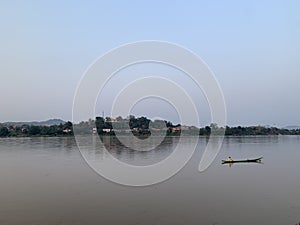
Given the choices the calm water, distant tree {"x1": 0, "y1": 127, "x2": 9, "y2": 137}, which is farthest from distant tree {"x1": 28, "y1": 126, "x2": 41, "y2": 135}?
the calm water

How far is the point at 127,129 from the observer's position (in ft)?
89.9

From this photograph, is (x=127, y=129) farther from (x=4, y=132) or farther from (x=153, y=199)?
(x=4, y=132)

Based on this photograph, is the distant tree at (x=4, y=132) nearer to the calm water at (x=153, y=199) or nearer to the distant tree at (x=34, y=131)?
the distant tree at (x=34, y=131)

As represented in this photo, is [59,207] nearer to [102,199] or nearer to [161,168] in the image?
[102,199]

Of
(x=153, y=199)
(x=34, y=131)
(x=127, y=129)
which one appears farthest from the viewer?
(x=34, y=131)

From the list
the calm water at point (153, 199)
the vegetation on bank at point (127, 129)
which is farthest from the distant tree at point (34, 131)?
the calm water at point (153, 199)

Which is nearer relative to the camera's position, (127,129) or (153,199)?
(153,199)

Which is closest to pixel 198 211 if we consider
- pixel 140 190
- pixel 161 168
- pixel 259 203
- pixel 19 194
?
pixel 259 203

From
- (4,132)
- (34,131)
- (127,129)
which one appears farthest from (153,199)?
(4,132)

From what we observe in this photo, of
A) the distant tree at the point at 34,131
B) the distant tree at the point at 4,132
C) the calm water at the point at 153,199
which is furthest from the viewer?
the distant tree at the point at 4,132

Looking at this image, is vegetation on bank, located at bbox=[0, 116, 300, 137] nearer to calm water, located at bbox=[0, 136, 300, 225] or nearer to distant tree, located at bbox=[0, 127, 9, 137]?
distant tree, located at bbox=[0, 127, 9, 137]

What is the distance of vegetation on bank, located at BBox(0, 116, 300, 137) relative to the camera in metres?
28.0

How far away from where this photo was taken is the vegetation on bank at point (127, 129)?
28.0 metres

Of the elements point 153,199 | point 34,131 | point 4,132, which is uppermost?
point 34,131
